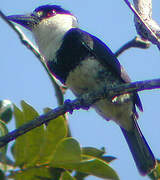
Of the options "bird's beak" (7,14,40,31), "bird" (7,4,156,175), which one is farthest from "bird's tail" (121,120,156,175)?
"bird's beak" (7,14,40,31)

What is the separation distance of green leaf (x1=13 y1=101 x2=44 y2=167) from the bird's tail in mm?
1431

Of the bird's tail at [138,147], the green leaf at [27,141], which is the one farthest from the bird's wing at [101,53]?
the green leaf at [27,141]

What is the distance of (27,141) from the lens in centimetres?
164

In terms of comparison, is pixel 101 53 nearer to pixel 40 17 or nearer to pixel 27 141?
pixel 40 17

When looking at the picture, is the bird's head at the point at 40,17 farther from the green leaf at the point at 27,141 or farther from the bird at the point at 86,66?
the green leaf at the point at 27,141

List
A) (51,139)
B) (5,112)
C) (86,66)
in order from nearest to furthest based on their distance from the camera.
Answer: (51,139), (5,112), (86,66)

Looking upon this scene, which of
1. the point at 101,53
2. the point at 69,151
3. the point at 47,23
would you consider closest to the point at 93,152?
the point at 69,151

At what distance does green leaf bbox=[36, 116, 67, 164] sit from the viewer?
1.58 m

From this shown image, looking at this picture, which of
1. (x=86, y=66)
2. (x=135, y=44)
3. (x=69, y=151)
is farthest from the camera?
(x=86, y=66)

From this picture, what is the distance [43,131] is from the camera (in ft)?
5.56

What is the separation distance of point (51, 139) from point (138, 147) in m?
1.67

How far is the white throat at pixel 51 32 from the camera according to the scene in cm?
291

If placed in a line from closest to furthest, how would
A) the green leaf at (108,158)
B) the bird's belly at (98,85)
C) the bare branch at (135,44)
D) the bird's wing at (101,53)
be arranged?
the green leaf at (108,158), the bare branch at (135,44), the bird's belly at (98,85), the bird's wing at (101,53)

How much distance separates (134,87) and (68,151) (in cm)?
68
